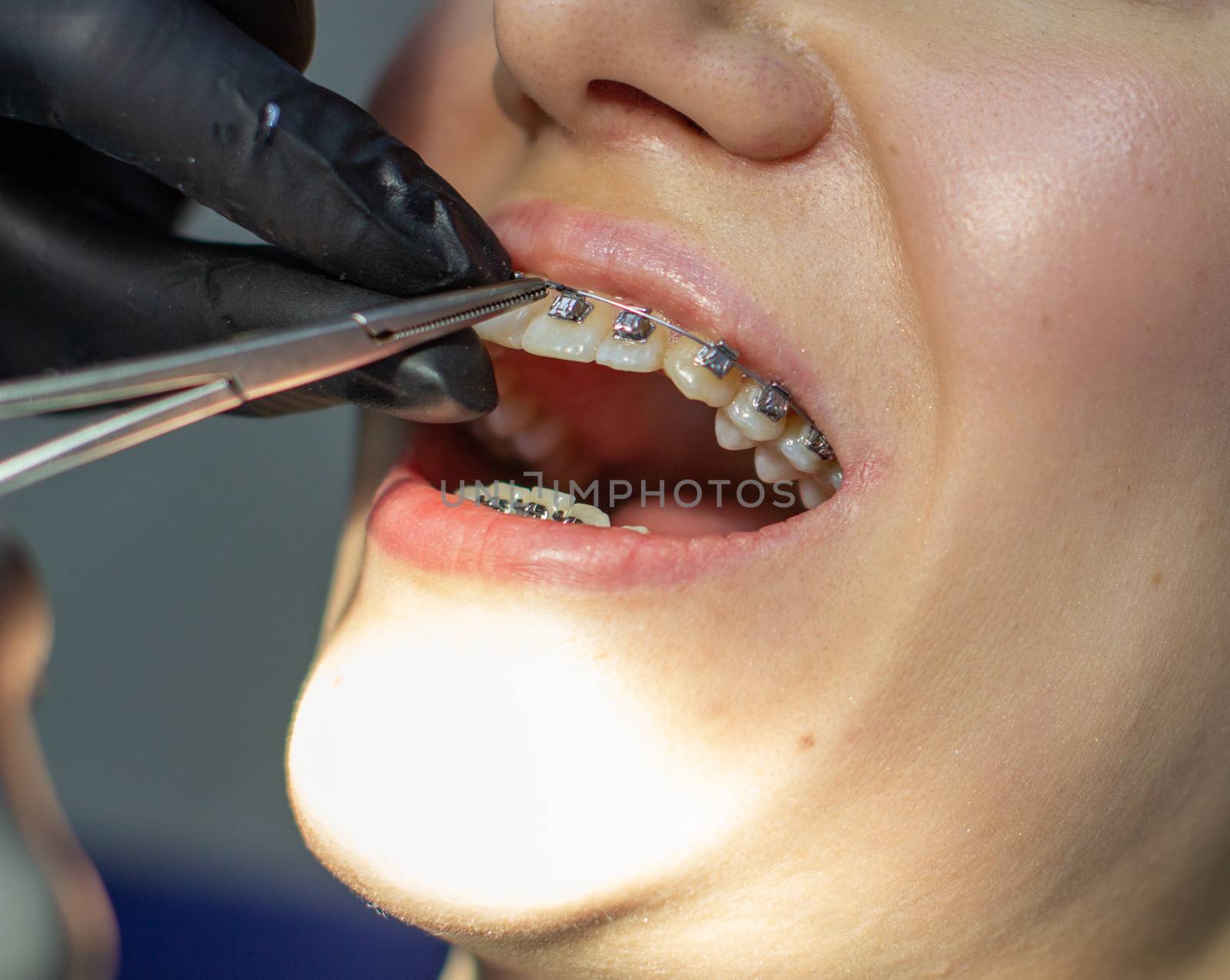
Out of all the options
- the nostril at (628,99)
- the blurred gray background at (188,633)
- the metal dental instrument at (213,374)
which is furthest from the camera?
the blurred gray background at (188,633)

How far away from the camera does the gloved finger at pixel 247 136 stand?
0.68 metres

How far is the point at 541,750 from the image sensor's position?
0.67 meters

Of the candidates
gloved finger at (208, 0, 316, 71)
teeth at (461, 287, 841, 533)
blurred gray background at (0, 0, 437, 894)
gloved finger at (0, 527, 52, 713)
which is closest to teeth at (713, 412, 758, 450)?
teeth at (461, 287, 841, 533)

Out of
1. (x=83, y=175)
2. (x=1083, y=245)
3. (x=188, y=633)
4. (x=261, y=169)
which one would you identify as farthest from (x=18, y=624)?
(x=1083, y=245)

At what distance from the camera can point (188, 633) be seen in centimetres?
173

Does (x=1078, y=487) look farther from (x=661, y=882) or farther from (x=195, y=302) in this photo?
(x=195, y=302)

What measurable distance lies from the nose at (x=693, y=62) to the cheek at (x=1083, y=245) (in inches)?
3.6

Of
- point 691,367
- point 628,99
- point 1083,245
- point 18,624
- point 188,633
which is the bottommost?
point 188,633

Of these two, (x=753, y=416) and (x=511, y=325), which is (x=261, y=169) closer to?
(x=511, y=325)

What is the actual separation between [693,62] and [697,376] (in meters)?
0.19

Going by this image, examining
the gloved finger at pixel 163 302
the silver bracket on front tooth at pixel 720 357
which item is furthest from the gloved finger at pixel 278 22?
the silver bracket on front tooth at pixel 720 357

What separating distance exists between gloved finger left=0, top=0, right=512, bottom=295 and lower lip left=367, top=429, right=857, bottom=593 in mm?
153

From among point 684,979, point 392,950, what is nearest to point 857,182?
point 684,979

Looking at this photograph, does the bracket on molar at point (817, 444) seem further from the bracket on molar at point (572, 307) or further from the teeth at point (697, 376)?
the bracket on molar at point (572, 307)
